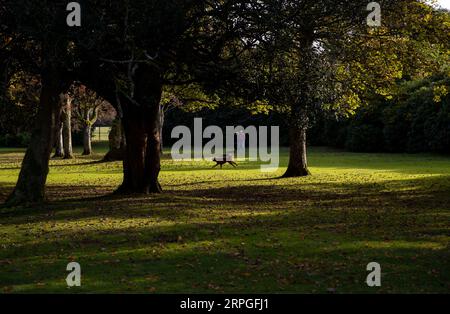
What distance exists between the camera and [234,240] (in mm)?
12734

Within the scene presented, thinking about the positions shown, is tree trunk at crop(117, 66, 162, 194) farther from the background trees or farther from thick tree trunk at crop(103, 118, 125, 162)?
thick tree trunk at crop(103, 118, 125, 162)

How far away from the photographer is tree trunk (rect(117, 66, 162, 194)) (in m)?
20.7

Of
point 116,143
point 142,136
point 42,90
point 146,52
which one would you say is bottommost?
point 116,143

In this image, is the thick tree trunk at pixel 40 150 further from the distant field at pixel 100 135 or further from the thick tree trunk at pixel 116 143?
the distant field at pixel 100 135

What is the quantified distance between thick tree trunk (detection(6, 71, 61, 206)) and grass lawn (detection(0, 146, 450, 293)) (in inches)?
37.2

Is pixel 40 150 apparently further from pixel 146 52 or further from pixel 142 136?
pixel 146 52

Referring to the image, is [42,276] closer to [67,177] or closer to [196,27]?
[196,27]

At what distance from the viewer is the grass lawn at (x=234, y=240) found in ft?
30.6

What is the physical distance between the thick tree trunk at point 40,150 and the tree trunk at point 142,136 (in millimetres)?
2479

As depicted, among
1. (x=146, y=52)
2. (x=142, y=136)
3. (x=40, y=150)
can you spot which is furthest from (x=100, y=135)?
(x=146, y=52)

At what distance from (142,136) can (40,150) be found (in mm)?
3560

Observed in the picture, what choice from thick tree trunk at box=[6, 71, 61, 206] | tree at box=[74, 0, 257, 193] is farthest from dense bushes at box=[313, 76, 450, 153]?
thick tree trunk at box=[6, 71, 61, 206]

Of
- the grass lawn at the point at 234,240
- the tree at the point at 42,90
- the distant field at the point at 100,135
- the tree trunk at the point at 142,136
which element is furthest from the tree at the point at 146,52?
the distant field at the point at 100,135

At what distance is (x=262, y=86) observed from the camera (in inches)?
758
